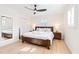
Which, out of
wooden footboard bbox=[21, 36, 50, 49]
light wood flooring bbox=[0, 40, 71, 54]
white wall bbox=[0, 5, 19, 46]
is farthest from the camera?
wooden footboard bbox=[21, 36, 50, 49]

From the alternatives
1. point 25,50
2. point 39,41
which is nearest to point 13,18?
point 39,41

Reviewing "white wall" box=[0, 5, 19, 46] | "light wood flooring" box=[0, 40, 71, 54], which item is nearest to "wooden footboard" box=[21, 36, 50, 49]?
"white wall" box=[0, 5, 19, 46]

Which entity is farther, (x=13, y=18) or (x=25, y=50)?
(x=13, y=18)

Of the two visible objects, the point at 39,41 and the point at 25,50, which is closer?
the point at 25,50

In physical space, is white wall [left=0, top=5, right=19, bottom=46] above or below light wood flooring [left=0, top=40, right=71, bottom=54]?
above

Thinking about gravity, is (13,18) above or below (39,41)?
above

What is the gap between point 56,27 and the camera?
5.45 meters

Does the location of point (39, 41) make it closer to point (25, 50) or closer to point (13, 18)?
point (25, 50)

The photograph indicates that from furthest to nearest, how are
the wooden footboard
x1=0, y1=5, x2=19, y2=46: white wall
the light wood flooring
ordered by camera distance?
the wooden footboard < x1=0, y1=5, x2=19, y2=46: white wall < the light wood flooring

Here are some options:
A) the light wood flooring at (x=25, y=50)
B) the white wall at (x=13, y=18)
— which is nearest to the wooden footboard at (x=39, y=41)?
the white wall at (x=13, y=18)

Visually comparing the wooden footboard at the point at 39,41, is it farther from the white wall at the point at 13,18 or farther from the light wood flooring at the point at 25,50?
the light wood flooring at the point at 25,50

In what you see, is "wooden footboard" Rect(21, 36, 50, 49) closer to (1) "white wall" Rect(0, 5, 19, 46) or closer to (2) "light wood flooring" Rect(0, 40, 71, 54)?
(1) "white wall" Rect(0, 5, 19, 46)

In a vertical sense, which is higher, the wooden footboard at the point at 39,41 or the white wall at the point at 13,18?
the white wall at the point at 13,18

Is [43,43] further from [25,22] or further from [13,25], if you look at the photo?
[13,25]
